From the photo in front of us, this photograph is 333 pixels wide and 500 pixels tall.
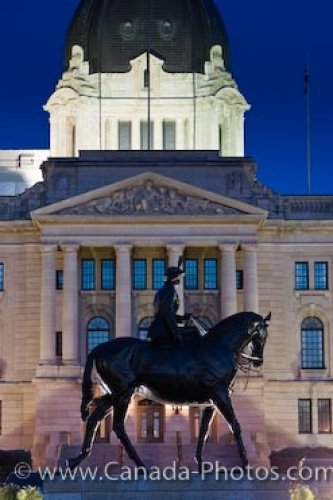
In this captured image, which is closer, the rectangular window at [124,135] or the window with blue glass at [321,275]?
the window with blue glass at [321,275]

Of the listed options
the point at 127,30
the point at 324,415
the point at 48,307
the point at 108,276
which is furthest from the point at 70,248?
the point at 127,30

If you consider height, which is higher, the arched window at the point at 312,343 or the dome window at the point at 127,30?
the dome window at the point at 127,30

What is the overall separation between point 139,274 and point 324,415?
14.1 metres

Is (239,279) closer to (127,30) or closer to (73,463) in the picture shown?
(127,30)

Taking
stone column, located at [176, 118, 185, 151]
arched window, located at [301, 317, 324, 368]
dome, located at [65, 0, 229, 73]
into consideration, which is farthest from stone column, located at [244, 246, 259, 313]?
dome, located at [65, 0, 229, 73]

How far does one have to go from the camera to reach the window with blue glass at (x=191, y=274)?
8488cm

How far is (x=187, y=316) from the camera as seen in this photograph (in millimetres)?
32969

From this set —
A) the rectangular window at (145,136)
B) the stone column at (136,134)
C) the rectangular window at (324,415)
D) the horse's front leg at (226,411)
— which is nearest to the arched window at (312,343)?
the rectangular window at (324,415)

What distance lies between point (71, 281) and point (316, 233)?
1557cm

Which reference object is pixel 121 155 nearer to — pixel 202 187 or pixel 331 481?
pixel 202 187

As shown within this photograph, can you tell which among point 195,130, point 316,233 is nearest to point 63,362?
point 316,233

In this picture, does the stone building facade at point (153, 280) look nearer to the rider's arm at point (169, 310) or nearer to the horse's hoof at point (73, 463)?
the rider's arm at point (169, 310)

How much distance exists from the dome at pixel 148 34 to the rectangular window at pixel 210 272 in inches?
844

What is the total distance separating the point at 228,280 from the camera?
8288cm
